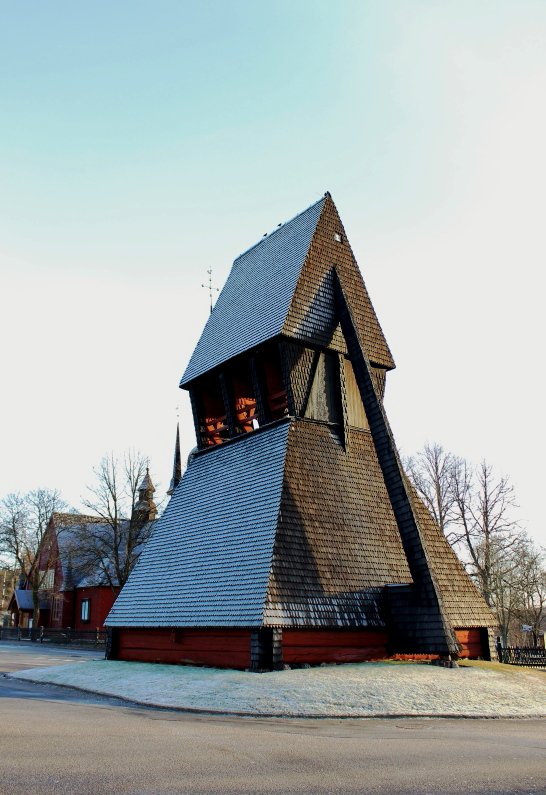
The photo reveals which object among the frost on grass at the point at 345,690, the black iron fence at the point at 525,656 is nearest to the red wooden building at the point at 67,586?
the black iron fence at the point at 525,656

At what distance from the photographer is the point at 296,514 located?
17.0 m

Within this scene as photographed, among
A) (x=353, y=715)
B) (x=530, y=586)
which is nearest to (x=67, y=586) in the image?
(x=530, y=586)

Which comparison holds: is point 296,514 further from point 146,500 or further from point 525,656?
point 146,500

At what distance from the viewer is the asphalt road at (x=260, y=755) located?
228 inches

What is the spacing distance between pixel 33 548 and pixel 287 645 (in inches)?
1909

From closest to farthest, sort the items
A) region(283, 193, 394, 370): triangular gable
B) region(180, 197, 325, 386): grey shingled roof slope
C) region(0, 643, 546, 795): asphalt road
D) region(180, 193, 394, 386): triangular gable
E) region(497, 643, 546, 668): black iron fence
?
region(0, 643, 546, 795): asphalt road
region(283, 193, 394, 370): triangular gable
region(180, 193, 394, 386): triangular gable
region(180, 197, 325, 386): grey shingled roof slope
region(497, 643, 546, 668): black iron fence

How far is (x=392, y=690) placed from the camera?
12.4m

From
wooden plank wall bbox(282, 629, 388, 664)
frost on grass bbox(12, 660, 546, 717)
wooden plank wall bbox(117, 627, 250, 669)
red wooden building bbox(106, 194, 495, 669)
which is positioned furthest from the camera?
red wooden building bbox(106, 194, 495, 669)

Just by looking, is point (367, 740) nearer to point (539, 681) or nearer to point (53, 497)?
point (539, 681)

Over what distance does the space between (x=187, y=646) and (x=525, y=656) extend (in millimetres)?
14926

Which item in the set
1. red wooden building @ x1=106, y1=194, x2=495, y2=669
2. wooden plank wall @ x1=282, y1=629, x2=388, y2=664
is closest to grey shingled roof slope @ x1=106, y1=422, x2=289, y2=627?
red wooden building @ x1=106, y1=194, x2=495, y2=669

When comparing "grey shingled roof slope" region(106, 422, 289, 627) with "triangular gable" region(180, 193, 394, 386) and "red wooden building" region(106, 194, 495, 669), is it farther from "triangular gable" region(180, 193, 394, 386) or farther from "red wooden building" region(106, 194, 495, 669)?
"triangular gable" region(180, 193, 394, 386)

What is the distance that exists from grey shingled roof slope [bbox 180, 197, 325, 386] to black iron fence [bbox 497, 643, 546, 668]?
15.9 metres

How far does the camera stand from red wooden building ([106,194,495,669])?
1571cm
